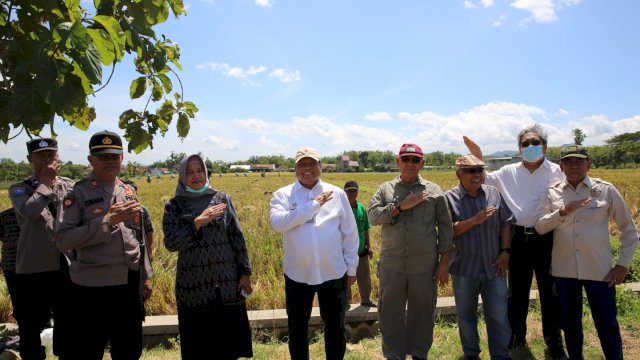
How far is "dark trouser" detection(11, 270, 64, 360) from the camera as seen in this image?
336cm

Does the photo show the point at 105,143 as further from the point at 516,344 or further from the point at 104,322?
the point at 516,344

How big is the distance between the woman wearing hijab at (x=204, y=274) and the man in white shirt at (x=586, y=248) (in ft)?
8.45

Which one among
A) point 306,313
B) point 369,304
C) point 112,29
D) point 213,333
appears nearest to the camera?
point 112,29

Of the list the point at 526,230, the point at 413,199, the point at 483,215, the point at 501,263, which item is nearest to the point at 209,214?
the point at 413,199

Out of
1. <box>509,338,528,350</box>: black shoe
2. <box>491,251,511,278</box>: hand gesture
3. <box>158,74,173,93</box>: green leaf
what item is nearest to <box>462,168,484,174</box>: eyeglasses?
<box>491,251,511,278</box>: hand gesture

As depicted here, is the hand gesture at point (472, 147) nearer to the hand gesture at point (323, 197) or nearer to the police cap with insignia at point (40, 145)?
the hand gesture at point (323, 197)

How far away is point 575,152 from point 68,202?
3789 millimetres

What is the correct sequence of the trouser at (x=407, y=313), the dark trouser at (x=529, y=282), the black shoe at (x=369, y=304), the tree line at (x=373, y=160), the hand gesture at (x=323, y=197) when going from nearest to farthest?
the hand gesture at (x=323, y=197)
the trouser at (x=407, y=313)
the dark trouser at (x=529, y=282)
the black shoe at (x=369, y=304)
the tree line at (x=373, y=160)

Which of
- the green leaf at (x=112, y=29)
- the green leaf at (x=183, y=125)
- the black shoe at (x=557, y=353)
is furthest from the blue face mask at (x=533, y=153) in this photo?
the green leaf at (x=112, y=29)

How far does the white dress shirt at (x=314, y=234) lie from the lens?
3074mm

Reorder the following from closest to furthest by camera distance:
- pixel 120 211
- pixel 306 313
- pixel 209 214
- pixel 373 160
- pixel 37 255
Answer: pixel 120 211 < pixel 209 214 < pixel 306 313 < pixel 37 255 < pixel 373 160

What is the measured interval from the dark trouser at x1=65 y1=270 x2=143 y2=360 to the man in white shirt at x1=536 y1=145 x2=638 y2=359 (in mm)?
3294

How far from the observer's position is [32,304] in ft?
11.1

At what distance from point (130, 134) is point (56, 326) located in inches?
73.9
